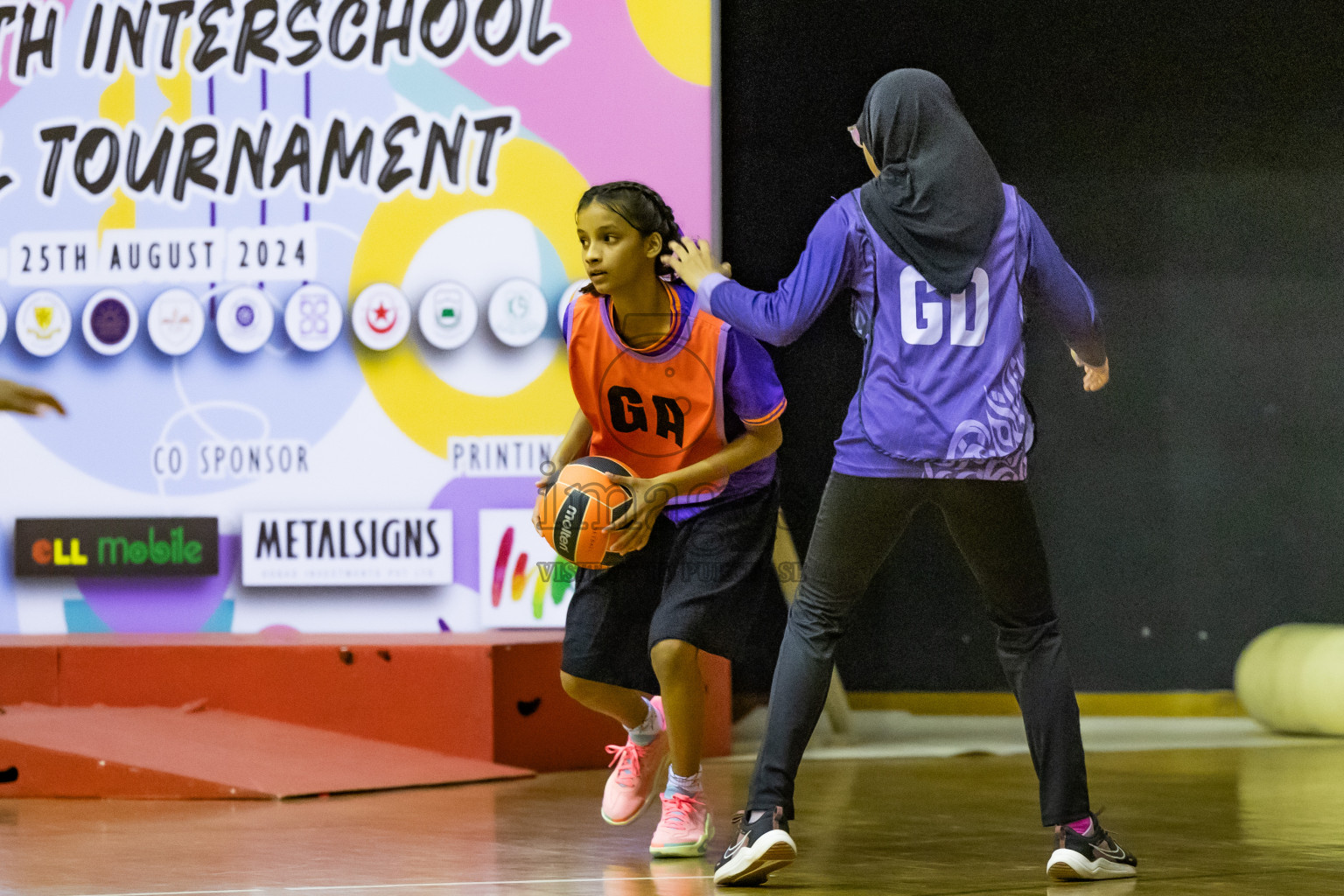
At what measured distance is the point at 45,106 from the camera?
19.0 feet

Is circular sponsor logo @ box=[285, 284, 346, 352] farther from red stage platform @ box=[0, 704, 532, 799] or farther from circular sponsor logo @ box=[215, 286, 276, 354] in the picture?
red stage platform @ box=[0, 704, 532, 799]

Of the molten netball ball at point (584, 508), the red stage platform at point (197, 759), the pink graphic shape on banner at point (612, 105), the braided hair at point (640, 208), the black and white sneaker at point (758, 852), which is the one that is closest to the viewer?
the black and white sneaker at point (758, 852)

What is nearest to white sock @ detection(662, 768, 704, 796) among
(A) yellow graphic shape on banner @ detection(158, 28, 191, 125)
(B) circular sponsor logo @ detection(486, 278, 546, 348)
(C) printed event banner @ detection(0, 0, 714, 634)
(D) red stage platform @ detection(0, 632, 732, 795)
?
(D) red stage platform @ detection(0, 632, 732, 795)

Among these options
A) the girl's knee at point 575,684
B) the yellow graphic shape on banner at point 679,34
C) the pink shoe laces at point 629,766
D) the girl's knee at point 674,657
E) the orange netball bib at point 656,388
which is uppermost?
the yellow graphic shape on banner at point 679,34

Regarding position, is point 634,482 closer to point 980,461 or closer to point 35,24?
point 980,461

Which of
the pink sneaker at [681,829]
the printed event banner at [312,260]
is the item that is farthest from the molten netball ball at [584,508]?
the printed event banner at [312,260]

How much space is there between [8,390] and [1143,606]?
4186mm

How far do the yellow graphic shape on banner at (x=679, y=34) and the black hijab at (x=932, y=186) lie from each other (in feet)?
8.51

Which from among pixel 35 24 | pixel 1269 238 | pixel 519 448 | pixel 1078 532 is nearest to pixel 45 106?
pixel 35 24

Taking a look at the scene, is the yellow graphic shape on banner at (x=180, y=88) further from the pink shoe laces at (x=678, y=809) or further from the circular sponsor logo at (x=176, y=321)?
the pink shoe laces at (x=678, y=809)

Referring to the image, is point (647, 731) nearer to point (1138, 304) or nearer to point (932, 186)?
point (932, 186)

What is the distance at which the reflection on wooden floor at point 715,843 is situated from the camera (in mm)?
2902

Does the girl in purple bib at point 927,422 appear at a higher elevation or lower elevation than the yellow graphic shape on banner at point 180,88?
lower

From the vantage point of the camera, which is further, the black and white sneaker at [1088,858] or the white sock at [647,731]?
the white sock at [647,731]
